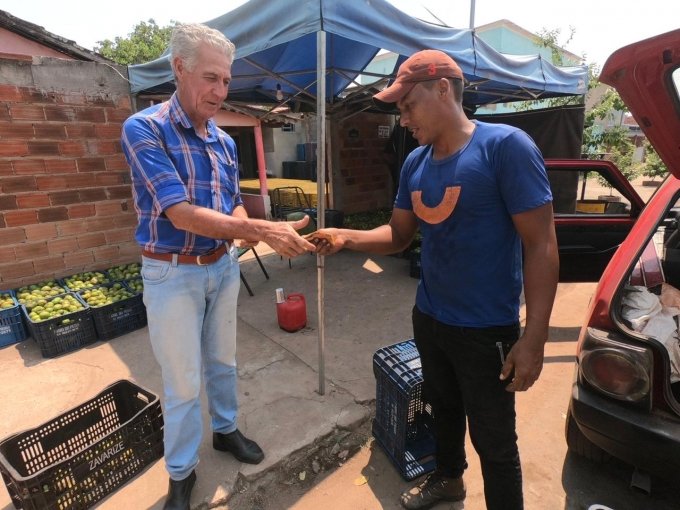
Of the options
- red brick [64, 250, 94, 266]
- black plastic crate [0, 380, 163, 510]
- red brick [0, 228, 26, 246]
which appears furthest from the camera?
red brick [64, 250, 94, 266]

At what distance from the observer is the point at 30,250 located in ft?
14.3

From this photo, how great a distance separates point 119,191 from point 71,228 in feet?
2.21

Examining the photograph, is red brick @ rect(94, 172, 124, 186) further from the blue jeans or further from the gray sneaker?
the gray sneaker

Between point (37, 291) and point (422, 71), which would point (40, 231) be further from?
point (422, 71)

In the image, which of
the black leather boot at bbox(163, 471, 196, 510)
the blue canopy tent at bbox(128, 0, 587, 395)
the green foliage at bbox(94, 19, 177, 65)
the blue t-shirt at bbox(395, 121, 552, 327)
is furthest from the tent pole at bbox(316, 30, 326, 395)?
the green foliage at bbox(94, 19, 177, 65)

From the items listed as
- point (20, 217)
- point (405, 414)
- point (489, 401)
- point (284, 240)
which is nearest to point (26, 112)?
point (20, 217)

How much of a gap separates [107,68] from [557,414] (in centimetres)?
565

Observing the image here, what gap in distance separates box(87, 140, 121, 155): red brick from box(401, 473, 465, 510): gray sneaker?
473 centimetres

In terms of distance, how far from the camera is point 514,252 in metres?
1.55

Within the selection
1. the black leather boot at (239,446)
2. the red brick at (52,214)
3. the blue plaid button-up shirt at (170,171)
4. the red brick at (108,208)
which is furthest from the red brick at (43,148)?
the black leather boot at (239,446)

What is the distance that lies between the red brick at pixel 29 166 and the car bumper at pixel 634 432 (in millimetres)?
5157

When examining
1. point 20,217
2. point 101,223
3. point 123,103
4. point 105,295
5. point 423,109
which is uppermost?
point 123,103

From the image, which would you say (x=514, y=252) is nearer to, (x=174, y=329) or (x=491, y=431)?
(x=491, y=431)

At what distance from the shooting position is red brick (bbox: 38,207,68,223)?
Result: 438cm
